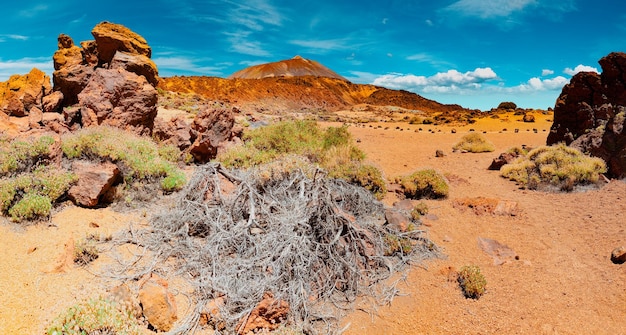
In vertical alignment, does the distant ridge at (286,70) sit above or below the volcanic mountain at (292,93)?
above

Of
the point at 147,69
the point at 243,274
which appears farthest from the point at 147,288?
the point at 147,69

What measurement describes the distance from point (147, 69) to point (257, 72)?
74.5 m

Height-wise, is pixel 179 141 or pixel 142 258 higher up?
pixel 179 141

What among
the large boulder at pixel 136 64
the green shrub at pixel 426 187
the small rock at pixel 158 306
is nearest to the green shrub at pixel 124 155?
the large boulder at pixel 136 64

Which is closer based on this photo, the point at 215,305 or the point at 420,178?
the point at 215,305

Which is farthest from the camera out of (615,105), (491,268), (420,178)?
(615,105)

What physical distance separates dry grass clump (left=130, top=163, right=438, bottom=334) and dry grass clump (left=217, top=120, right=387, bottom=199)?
1.81 m

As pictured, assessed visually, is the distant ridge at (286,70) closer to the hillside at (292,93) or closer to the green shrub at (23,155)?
the hillside at (292,93)

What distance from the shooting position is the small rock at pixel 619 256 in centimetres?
520

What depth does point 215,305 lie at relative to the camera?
3895mm

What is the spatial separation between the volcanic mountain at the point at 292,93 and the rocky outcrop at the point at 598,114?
2430 cm

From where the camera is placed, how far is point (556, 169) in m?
9.25

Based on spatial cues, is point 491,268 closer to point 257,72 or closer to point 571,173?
point 571,173

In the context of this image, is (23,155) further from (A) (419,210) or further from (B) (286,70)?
(B) (286,70)
